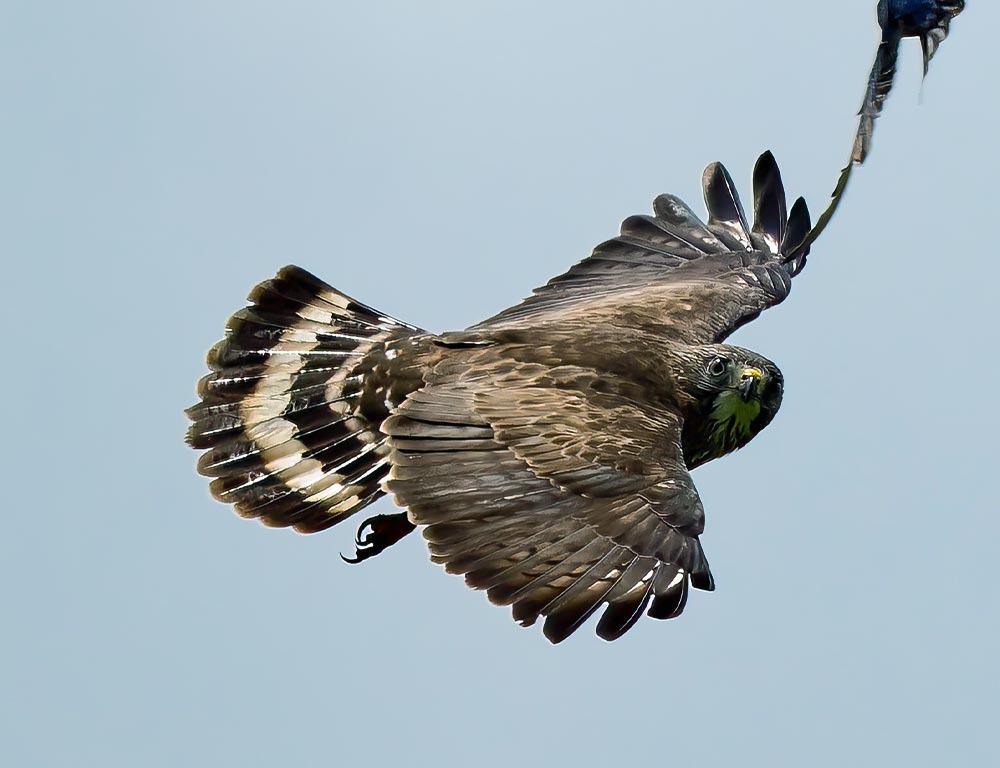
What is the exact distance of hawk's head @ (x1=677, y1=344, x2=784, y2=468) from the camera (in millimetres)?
12117

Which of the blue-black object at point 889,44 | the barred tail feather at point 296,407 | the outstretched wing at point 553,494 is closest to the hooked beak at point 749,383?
the outstretched wing at point 553,494

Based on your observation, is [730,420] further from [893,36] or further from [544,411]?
[893,36]

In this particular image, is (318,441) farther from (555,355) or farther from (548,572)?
(548,572)

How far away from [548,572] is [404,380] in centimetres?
268

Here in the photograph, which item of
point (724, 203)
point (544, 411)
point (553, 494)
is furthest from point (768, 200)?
point (553, 494)

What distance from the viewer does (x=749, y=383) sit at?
482 inches

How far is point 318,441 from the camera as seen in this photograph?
42.1 feet

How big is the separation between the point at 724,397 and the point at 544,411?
1561 mm

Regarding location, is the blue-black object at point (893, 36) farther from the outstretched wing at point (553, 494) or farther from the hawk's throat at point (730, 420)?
the hawk's throat at point (730, 420)

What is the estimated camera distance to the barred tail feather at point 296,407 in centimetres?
1266

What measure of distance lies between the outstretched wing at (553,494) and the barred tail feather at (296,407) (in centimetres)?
126

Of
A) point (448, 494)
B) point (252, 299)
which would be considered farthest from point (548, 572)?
point (252, 299)

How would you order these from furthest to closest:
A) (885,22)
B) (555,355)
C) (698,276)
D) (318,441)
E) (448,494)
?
1. (698,276)
2. (318,441)
3. (555,355)
4. (448,494)
5. (885,22)

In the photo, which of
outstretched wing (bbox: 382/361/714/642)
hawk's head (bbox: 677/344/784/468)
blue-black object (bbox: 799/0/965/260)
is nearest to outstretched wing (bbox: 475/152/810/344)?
hawk's head (bbox: 677/344/784/468)
